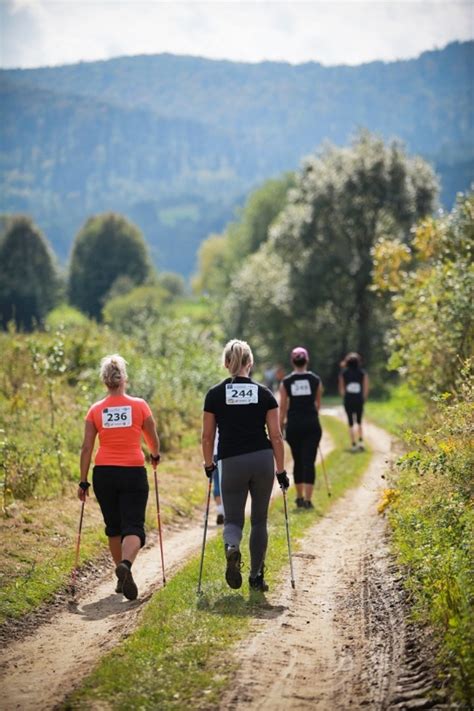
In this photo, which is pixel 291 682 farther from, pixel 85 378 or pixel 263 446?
pixel 85 378

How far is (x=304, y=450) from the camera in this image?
15.0 m

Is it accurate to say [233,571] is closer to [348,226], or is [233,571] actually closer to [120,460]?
[120,460]

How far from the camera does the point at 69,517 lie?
43.2 feet

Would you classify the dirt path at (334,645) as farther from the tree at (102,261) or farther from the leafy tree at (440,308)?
→ the tree at (102,261)

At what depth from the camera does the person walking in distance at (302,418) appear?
14.9 m

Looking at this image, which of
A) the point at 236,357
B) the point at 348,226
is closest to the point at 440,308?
the point at 236,357

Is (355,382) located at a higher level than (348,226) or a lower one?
lower

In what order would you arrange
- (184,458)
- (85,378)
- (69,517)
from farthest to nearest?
(85,378) → (184,458) → (69,517)

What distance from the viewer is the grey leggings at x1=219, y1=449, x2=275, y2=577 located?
9.31 m

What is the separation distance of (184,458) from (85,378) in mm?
5511

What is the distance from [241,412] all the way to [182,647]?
2.67 metres

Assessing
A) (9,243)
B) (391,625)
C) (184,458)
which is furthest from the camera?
(9,243)

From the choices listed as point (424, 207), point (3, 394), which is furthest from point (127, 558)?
point (424, 207)

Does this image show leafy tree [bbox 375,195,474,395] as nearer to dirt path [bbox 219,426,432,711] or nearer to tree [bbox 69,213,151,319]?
dirt path [bbox 219,426,432,711]
